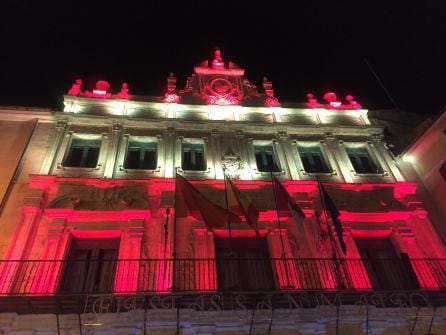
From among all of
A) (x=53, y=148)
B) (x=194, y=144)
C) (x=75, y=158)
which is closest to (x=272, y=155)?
(x=194, y=144)

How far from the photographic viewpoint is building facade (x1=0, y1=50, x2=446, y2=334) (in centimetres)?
1094

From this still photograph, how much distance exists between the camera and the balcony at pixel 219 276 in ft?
39.3

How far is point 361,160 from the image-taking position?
1820 centimetres

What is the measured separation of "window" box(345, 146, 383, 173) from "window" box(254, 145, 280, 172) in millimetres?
3462

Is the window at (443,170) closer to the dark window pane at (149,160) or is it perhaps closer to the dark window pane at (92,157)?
the dark window pane at (149,160)

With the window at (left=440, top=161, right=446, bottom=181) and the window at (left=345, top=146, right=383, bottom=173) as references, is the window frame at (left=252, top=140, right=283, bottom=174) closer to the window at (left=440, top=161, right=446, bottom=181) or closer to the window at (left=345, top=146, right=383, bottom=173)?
the window at (left=345, top=146, right=383, bottom=173)

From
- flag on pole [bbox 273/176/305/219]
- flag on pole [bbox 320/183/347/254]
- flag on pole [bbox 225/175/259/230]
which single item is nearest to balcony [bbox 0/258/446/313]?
flag on pole [bbox 320/183/347/254]

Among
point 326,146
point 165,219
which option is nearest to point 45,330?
point 165,219

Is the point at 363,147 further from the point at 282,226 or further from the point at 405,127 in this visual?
the point at 282,226

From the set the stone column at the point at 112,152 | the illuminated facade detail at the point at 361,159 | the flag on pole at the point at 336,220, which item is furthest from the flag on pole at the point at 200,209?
the illuminated facade detail at the point at 361,159

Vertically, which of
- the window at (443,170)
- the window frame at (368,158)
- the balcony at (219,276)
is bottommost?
the balcony at (219,276)

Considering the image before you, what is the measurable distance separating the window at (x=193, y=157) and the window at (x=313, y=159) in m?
4.30

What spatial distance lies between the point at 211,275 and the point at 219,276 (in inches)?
23.6

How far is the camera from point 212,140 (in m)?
17.6
